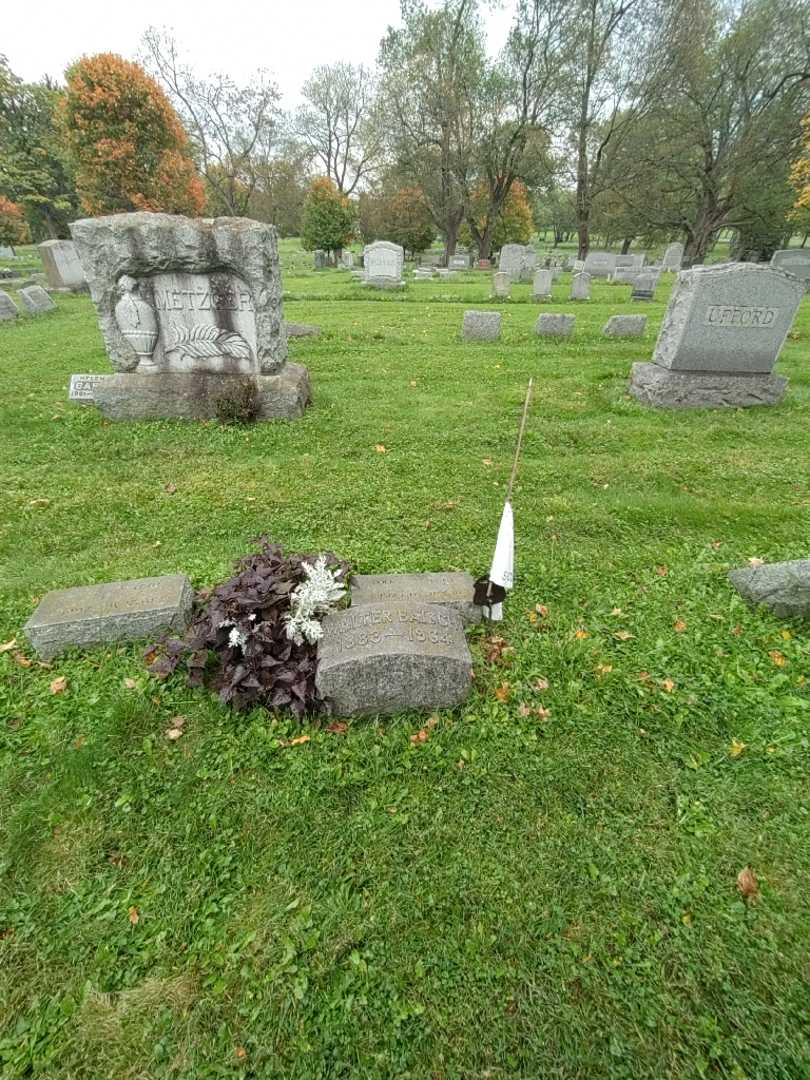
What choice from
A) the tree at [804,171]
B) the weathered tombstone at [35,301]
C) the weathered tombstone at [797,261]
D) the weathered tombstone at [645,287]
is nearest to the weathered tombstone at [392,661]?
the weathered tombstone at [35,301]

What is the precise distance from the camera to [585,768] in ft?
8.00

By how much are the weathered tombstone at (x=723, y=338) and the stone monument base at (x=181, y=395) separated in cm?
511

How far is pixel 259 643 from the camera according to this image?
269 centimetres

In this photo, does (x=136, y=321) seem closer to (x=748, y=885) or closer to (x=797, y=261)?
(x=748, y=885)

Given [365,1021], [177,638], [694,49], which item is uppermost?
[694,49]

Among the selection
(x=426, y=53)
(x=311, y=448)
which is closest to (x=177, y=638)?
(x=311, y=448)

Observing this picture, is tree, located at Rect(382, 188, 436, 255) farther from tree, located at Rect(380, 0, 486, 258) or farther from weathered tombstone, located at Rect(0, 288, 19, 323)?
weathered tombstone, located at Rect(0, 288, 19, 323)

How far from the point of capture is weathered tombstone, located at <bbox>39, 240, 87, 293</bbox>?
16.4 meters

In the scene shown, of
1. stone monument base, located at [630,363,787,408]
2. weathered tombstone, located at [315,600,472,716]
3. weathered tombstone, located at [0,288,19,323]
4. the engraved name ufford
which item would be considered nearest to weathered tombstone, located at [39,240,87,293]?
weathered tombstone, located at [0,288,19,323]

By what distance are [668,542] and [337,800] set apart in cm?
333

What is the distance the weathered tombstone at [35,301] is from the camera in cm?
1348

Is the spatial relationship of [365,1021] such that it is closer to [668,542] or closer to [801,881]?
[801,881]

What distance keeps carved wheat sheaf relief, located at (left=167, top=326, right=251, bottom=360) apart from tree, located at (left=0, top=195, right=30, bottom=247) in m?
30.4

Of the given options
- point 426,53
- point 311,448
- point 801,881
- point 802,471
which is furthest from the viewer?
point 426,53
